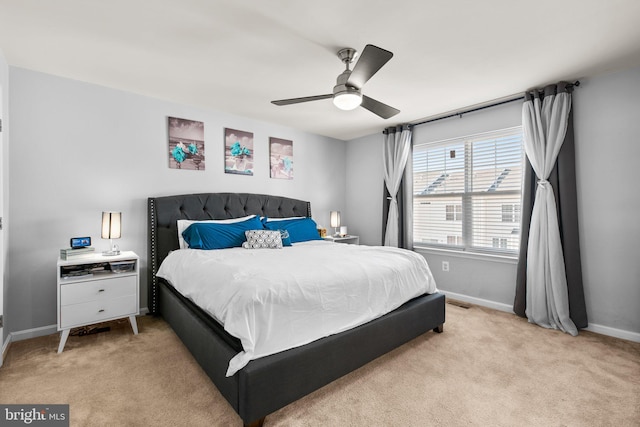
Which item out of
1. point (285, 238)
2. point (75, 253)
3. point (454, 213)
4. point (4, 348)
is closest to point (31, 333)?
point (4, 348)

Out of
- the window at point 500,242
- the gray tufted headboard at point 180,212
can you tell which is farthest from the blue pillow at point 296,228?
the window at point 500,242

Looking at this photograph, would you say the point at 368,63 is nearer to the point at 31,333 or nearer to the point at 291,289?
the point at 291,289

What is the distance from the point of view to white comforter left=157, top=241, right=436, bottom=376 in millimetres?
1576

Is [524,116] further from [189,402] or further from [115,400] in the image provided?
[115,400]

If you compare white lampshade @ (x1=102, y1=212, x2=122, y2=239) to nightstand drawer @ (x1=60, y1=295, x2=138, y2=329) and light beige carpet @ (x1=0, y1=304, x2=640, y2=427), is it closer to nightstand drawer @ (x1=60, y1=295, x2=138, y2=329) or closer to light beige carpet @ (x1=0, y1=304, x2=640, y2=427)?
nightstand drawer @ (x1=60, y1=295, x2=138, y2=329)

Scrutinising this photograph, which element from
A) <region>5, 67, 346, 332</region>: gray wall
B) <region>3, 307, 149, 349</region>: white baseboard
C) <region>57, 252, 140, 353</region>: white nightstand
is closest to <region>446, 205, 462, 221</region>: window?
<region>5, 67, 346, 332</region>: gray wall

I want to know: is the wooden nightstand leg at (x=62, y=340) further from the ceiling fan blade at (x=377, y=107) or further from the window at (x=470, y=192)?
the window at (x=470, y=192)

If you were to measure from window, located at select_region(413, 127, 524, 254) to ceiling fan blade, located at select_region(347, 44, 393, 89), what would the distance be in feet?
7.59

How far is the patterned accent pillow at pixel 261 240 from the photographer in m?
3.14

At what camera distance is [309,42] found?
7.23 ft

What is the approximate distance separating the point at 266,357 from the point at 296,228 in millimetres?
2291

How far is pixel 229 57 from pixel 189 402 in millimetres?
2532

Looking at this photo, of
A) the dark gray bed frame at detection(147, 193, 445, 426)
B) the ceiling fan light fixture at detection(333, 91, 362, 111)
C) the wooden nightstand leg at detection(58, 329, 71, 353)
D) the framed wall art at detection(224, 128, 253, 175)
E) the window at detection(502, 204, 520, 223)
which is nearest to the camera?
the dark gray bed frame at detection(147, 193, 445, 426)

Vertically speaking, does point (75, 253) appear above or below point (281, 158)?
below
